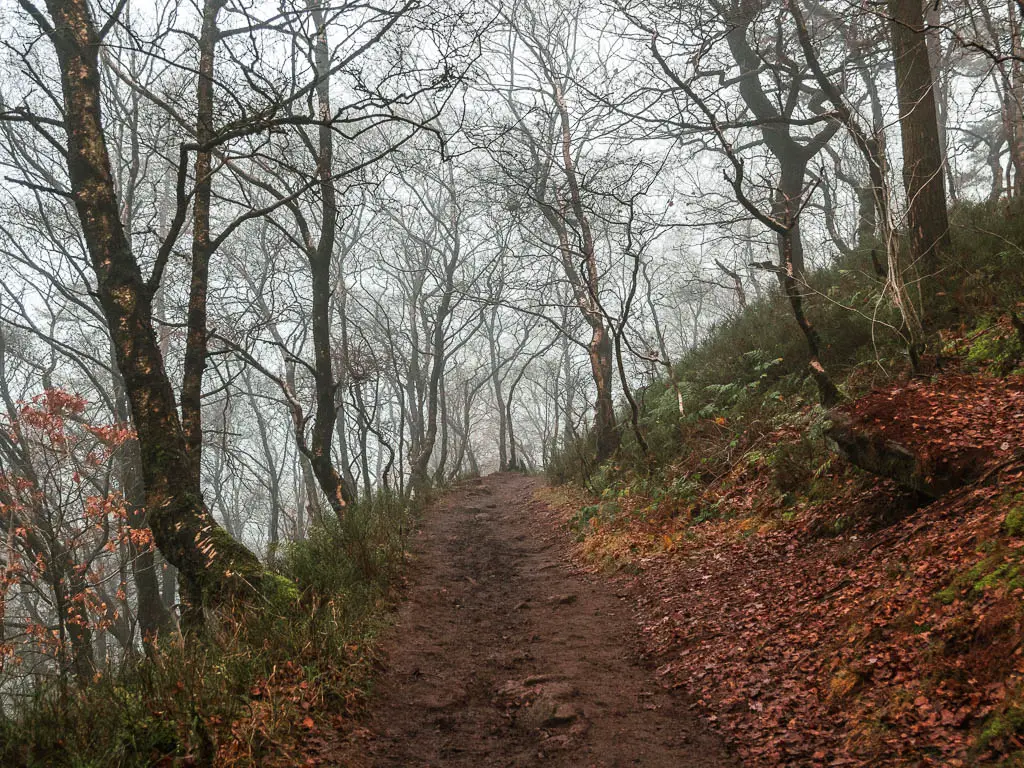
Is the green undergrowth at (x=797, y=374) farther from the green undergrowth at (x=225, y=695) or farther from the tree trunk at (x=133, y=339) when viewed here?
the tree trunk at (x=133, y=339)

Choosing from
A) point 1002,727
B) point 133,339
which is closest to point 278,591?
point 133,339

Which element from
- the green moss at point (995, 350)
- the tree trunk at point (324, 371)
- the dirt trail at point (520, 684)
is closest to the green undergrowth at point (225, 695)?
the dirt trail at point (520, 684)

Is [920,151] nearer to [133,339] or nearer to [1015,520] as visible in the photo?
[1015,520]

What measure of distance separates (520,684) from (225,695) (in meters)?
2.16

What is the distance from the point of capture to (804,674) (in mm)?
3992

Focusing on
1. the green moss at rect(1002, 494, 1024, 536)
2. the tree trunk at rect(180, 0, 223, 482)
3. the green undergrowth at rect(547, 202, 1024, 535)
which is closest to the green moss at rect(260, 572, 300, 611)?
the tree trunk at rect(180, 0, 223, 482)

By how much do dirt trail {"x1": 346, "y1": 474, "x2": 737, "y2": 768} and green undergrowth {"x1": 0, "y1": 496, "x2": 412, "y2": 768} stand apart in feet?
1.32

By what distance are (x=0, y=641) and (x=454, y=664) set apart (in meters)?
6.57

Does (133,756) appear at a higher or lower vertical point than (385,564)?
lower

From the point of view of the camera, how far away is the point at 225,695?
3.81m

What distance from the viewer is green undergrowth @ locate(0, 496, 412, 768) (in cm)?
334

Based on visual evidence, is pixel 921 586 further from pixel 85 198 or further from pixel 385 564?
pixel 85 198

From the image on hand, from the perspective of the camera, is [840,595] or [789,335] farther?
[789,335]

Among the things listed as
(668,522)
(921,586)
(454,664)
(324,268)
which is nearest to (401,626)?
(454,664)
